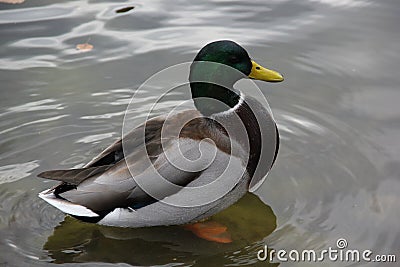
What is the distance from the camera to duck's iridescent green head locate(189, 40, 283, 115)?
4.31 m

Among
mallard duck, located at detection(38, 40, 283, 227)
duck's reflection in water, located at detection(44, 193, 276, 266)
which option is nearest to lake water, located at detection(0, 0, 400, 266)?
duck's reflection in water, located at detection(44, 193, 276, 266)

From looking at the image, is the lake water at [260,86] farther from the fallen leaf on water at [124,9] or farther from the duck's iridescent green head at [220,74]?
the duck's iridescent green head at [220,74]

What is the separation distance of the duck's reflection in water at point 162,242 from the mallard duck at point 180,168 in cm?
12

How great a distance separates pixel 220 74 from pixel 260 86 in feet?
4.02

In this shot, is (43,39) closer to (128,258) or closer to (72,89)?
(72,89)

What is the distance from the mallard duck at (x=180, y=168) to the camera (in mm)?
4020

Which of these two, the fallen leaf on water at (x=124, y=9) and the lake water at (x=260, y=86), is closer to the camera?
the lake water at (x=260, y=86)

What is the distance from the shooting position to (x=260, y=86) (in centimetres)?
555

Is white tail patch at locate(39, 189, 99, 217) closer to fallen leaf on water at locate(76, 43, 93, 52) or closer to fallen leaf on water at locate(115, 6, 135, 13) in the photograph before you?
fallen leaf on water at locate(76, 43, 93, 52)

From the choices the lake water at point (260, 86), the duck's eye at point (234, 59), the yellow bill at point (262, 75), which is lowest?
the lake water at point (260, 86)

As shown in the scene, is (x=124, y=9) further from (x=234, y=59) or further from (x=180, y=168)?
(x=180, y=168)

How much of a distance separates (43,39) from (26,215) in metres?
2.22

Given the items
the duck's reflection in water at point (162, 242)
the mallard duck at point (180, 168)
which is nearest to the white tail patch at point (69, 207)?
the mallard duck at point (180, 168)

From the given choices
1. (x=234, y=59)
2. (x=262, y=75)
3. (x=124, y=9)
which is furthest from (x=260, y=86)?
(x=124, y=9)
